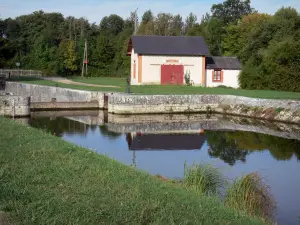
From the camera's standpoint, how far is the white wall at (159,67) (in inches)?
1453

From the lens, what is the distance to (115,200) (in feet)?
18.9

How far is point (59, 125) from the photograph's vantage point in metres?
20.3

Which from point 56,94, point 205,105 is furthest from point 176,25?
point 205,105

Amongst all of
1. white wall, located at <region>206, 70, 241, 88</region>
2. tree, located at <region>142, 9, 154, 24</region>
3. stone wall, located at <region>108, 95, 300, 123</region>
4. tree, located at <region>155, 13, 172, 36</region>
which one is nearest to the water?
stone wall, located at <region>108, 95, 300, 123</region>

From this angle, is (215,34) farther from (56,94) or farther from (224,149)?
(224,149)

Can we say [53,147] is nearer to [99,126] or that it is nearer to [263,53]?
[99,126]

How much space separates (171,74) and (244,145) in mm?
21303

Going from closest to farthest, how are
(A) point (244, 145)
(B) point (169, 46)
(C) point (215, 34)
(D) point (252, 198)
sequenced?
(D) point (252, 198) < (A) point (244, 145) < (B) point (169, 46) < (C) point (215, 34)

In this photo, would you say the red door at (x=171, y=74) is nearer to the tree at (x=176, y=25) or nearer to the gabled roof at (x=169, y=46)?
the gabled roof at (x=169, y=46)

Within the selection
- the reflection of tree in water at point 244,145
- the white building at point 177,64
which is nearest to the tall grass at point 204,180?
the reflection of tree in water at point 244,145

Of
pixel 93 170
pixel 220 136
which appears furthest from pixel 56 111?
pixel 93 170

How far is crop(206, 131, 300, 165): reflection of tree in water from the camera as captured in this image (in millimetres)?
14578

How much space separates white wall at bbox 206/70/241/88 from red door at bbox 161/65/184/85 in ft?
8.44

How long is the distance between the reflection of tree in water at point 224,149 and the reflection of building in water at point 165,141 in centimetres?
40
